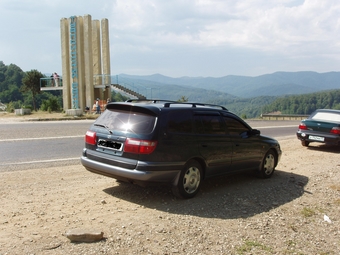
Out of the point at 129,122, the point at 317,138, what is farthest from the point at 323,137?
the point at 129,122

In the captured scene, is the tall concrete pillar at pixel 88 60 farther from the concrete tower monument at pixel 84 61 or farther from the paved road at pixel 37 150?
the paved road at pixel 37 150

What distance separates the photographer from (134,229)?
4.68m

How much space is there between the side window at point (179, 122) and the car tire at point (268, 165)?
254cm

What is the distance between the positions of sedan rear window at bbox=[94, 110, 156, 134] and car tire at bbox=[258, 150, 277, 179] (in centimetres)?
332

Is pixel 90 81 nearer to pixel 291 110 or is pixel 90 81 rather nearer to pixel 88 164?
pixel 88 164

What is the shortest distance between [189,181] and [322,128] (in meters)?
8.78

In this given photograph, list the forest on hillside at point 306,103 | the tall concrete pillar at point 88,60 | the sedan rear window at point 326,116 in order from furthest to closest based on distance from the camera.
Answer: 1. the forest on hillside at point 306,103
2. the tall concrete pillar at point 88,60
3. the sedan rear window at point 326,116

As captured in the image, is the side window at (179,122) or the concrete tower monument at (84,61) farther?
the concrete tower monument at (84,61)

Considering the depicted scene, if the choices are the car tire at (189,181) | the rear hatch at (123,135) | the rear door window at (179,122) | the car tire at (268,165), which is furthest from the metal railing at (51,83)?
the car tire at (189,181)

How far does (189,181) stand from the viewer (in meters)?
5.97

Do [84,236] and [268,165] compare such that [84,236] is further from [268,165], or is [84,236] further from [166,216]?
[268,165]

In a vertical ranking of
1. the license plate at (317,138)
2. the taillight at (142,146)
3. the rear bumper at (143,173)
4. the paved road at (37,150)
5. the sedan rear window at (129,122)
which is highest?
the sedan rear window at (129,122)

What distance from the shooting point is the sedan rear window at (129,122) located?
555 cm

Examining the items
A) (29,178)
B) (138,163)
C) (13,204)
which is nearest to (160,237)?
(138,163)
